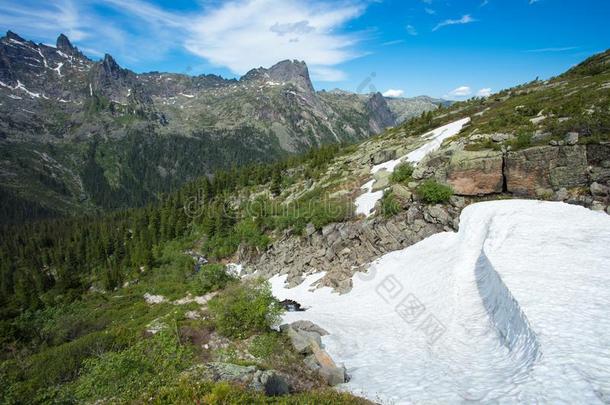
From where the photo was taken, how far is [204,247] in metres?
64.4

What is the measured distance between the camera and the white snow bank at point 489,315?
10320mm

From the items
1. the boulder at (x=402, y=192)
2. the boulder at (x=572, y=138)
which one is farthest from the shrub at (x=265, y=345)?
the boulder at (x=572, y=138)

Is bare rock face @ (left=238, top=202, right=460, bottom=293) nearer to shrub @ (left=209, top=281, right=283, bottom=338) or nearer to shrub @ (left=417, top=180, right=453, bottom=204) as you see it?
shrub @ (left=417, top=180, right=453, bottom=204)

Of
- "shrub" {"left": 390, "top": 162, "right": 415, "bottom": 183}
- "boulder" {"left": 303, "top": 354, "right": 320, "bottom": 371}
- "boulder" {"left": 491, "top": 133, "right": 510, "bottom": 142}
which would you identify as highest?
"boulder" {"left": 491, "top": 133, "right": 510, "bottom": 142}

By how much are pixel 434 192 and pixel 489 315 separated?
1598 cm

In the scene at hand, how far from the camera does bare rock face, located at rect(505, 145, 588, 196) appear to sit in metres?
25.1

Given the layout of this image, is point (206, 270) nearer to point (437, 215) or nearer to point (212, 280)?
point (212, 280)

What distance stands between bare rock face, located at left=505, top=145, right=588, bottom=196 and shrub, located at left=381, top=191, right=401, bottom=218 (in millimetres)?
9443

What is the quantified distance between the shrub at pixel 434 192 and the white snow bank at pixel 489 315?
273cm

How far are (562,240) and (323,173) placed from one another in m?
52.6

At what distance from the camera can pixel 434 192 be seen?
30094 mm

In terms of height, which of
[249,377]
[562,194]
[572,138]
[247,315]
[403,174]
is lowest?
[247,315]

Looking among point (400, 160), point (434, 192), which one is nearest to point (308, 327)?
point (434, 192)

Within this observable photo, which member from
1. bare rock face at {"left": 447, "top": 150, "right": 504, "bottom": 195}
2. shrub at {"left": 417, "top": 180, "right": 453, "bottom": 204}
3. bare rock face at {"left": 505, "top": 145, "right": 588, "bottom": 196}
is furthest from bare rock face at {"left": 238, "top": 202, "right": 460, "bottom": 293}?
bare rock face at {"left": 505, "top": 145, "right": 588, "bottom": 196}
